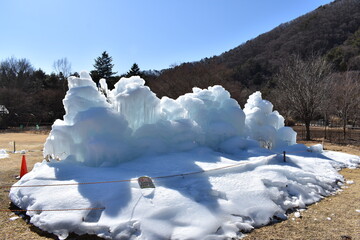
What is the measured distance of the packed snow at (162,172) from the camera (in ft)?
13.4

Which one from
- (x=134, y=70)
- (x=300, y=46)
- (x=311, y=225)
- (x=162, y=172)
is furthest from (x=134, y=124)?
(x=300, y=46)

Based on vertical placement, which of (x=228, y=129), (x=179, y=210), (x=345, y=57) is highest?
(x=345, y=57)

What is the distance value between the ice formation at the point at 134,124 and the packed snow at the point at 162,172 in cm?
3

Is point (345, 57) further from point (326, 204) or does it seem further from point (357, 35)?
point (326, 204)

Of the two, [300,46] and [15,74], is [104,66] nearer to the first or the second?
[15,74]

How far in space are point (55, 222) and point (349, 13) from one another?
78.5 m

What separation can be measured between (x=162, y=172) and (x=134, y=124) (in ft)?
7.84

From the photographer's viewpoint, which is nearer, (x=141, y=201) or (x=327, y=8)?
(x=141, y=201)

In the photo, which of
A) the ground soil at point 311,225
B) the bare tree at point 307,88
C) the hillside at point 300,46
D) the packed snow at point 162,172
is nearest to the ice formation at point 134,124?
the packed snow at point 162,172

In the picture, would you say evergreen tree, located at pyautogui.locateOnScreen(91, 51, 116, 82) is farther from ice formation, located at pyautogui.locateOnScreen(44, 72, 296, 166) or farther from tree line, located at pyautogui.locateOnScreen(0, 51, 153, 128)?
ice formation, located at pyautogui.locateOnScreen(44, 72, 296, 166)

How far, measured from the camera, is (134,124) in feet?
24.9

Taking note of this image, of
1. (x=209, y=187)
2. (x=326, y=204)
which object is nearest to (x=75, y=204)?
(x=209, y=187)

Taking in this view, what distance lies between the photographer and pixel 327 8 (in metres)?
72.1

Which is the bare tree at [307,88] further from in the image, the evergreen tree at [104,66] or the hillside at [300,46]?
the evergreen tree at [104,66]
